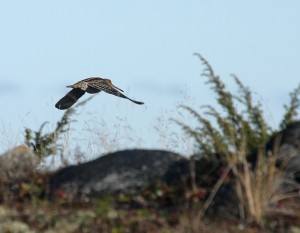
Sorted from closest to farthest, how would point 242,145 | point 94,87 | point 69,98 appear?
point 242,145 < point 94,87 < point 69,98

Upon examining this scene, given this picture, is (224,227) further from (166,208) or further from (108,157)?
(108,157)

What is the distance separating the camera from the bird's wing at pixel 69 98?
11758mm

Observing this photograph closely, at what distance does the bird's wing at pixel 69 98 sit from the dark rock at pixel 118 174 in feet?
10.8

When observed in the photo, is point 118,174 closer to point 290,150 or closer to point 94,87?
point 290,150

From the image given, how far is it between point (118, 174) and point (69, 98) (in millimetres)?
3888

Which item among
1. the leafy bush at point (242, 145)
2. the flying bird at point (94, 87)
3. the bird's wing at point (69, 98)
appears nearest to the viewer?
the leafy bush at point (242, 145)

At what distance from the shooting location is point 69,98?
39.2 feet

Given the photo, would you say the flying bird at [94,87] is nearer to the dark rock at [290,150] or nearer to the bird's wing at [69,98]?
the bird's wing at [69,98]

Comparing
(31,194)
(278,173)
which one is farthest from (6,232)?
(278,173)

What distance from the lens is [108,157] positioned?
852 centimetres

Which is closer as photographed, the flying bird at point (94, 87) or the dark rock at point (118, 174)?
the dark rock at point (118, 174)

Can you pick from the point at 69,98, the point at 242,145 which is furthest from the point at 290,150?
the point at 69,98

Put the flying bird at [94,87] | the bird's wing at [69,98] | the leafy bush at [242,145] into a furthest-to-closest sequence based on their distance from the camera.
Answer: the bird's wing at [69,98] < the flying bird at [94,87] < the leafy bush at [242,145]

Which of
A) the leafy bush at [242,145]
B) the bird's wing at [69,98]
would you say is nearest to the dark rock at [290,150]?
the leafy bush at [242,145]
